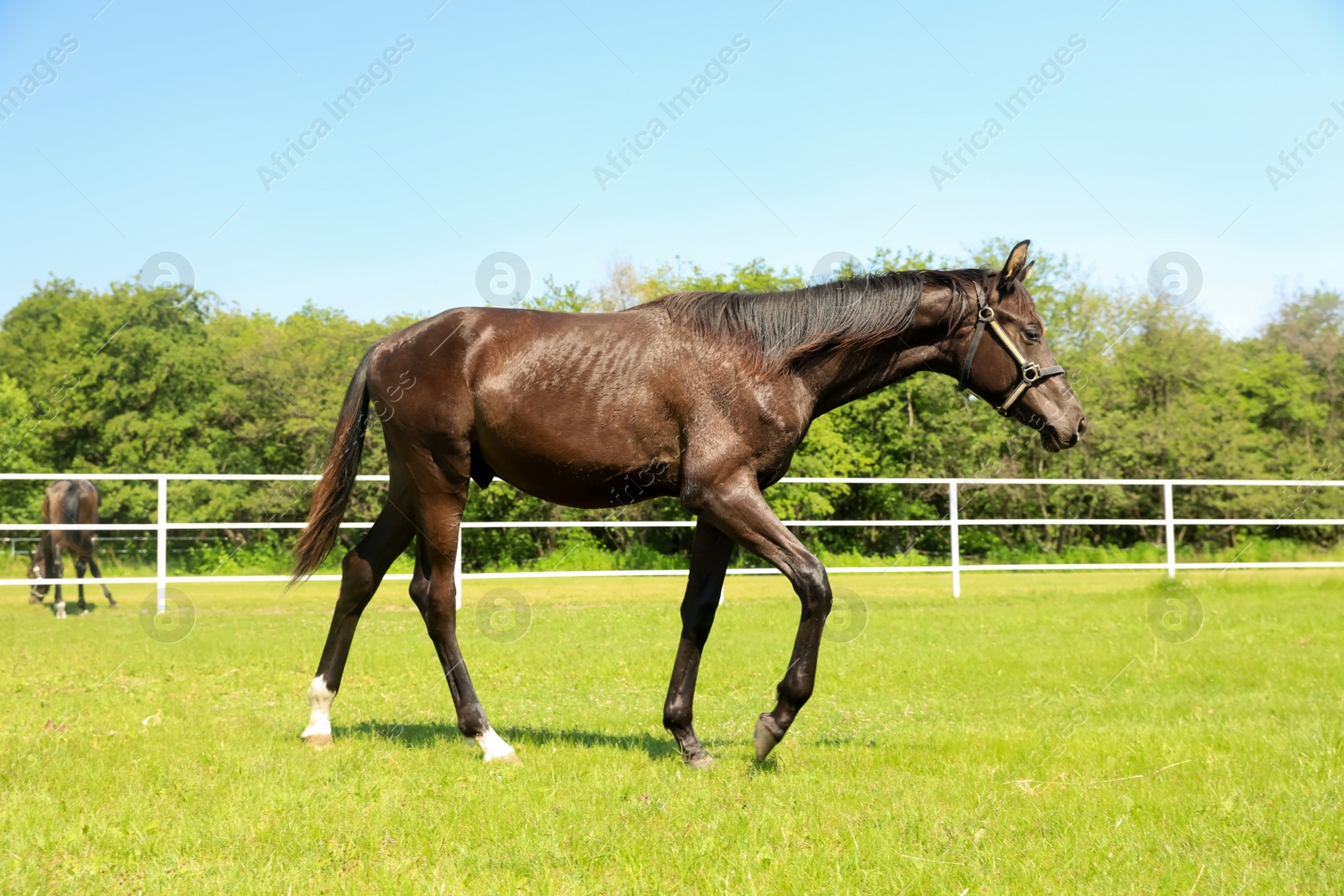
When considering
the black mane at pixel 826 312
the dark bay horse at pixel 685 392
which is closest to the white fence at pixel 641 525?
the dark bay horse at pixel 685 392

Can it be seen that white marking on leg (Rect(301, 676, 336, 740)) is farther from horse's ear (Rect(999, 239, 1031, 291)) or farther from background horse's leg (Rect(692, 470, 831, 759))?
horse's ear (Rect(999, 239, 1031, 291))

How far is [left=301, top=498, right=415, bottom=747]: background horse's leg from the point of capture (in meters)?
4.96

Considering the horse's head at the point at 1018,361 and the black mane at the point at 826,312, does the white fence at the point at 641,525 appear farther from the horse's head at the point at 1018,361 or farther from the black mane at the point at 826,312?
the horse's head at the point at 1018,361

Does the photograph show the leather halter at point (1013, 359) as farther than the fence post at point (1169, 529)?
No

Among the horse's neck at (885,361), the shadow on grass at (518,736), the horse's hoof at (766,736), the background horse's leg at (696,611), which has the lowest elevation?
the shadow on grass at (518,736)

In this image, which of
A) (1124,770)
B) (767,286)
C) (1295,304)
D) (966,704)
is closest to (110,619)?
(966,704)

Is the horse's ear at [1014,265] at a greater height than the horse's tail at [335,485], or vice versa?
the horse's ear at [1014,265]

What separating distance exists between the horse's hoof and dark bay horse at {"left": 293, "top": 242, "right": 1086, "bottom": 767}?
0.02 meters

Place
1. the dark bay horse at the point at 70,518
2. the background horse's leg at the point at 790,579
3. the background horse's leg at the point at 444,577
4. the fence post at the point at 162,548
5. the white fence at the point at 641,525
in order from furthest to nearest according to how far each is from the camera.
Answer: the dark bay horse at the point at 70,518 < the fence post at the point at 162,548 < the white fence at the point at 641,525 < the background horse's leg at the point at 444,577 < the background horse's leg at the point at 790,579

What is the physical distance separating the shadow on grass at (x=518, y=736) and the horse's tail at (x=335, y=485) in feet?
2.84

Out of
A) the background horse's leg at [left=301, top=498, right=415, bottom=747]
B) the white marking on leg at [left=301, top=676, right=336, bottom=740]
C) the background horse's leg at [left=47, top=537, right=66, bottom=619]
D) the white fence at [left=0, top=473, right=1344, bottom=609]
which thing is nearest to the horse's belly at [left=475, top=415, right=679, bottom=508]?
the background horse's leg at [left=301, top=498, right=415, bottom=747]

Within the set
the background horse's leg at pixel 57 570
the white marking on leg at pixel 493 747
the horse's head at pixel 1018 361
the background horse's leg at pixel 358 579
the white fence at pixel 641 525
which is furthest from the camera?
the background horse's leg at pixel 57 570

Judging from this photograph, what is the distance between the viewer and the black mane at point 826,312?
175 inches

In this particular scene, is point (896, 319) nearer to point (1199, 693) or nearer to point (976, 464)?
point (1199, 693)
